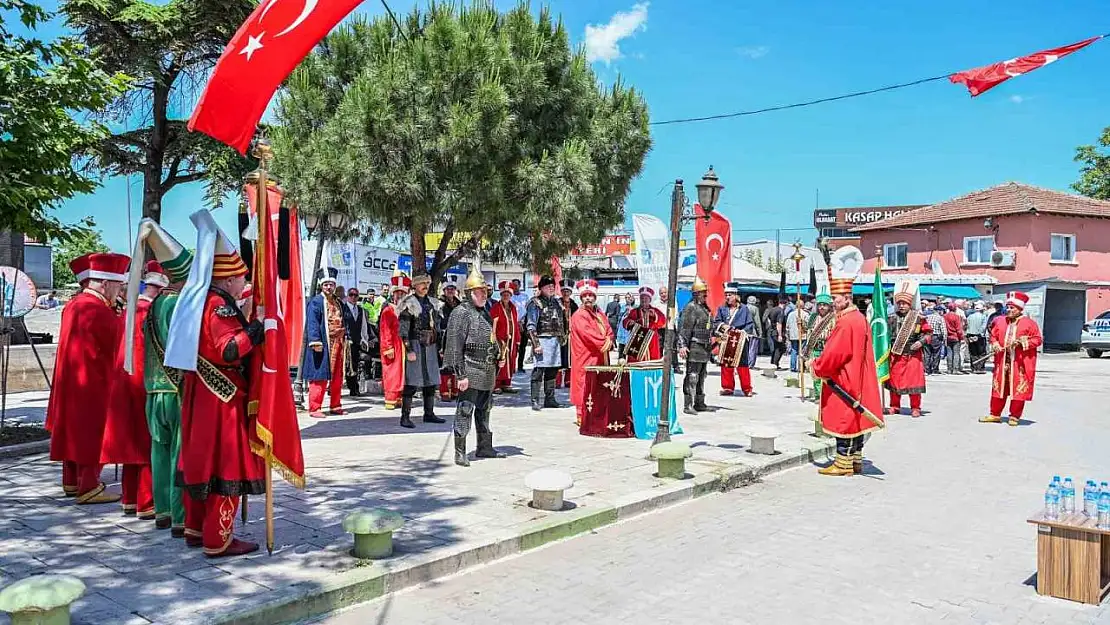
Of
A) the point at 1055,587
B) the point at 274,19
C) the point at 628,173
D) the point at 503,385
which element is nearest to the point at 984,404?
the point at 628,173

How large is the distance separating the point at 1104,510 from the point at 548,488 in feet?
12.9

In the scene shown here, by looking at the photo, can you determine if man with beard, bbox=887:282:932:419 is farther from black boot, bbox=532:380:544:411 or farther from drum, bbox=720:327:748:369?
black boot, bbox=532:380:544:411

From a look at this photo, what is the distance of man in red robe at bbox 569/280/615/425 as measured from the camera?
38.3 feet

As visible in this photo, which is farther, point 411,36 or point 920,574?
point 411,36

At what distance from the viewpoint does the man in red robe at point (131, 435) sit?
6562 millimetres

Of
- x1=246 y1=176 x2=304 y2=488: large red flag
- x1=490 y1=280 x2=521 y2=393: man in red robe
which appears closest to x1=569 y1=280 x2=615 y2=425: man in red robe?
x1=490 y1=280 x2=521 y2=393: man in red robe

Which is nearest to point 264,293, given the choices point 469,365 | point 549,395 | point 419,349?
point 469,365

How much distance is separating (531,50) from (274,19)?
7.56m

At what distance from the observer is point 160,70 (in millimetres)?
16609

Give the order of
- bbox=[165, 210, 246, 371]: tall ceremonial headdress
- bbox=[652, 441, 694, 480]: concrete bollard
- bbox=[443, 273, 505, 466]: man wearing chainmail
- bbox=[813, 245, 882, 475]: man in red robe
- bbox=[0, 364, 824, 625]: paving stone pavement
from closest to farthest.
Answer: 1. bbox=[0, 364, 824, 625]: paving stone pavement
2. bbox=[165, 210, 246, 371]: tall ceremonial headdress
3. bbox=[652, 441, 694, 480]: concrete bollard
4. bbox=[443, 273, 505, 466]: man wearing chainmail
5. bbox=[813, 245, 882, 475]: man in red robe

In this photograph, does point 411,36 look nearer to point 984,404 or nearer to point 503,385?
point 503,385

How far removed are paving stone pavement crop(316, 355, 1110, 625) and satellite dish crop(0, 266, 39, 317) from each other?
8524 mm

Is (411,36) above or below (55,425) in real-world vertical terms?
above

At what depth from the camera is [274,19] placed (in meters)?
6.21
